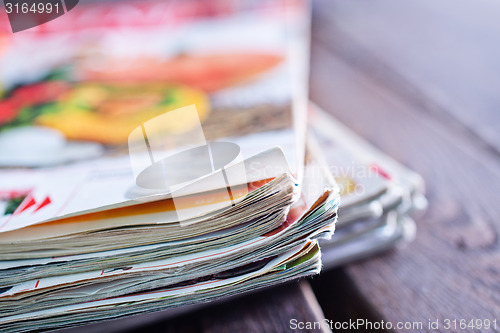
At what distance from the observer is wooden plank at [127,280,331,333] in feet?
1.04

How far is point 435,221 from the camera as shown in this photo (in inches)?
16.1

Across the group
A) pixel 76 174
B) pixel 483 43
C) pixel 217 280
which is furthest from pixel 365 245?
pixel 483 43

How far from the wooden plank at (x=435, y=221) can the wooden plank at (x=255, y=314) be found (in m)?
0.05

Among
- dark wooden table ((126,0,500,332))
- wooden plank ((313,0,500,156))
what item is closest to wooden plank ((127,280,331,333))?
dark wooden table ((126,0,500,332))

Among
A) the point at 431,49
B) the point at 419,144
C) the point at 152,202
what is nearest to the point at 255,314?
the point at 152,202

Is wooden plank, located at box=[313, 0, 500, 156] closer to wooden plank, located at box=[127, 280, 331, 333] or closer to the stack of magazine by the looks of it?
the stack of magazine

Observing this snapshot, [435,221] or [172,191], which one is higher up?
[172,191]

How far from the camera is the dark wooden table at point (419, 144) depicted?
331 mm

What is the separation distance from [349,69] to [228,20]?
23 cm

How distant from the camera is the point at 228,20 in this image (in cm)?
79

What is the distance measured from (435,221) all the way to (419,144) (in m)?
0.13

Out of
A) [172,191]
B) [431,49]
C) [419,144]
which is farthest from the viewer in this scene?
[431,49]

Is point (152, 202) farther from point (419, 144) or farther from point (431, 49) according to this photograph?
point (431, 49)

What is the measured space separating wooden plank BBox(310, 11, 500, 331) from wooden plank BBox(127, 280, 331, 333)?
5cm
